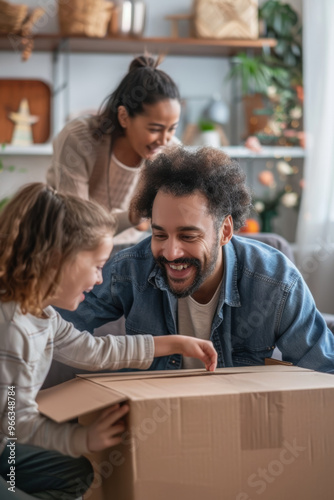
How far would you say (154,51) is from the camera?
3.82 m

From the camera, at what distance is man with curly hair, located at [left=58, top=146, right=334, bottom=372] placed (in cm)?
152

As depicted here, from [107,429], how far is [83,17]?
2791 mm

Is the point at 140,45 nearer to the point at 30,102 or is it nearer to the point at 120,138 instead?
the point at 30,102

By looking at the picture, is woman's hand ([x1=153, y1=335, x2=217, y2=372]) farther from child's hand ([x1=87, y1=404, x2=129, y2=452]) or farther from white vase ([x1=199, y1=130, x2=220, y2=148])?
white vase ([x1=199, y1=130, x2=220, y2=148])

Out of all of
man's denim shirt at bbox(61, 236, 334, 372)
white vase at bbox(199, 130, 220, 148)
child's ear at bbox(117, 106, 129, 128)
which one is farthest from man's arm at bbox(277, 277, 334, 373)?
white vase at bbox(199, 130, 220, 148)

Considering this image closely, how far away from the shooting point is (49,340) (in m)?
1.21

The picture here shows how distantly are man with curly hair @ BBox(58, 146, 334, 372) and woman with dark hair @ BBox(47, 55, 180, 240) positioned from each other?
1.55 feet

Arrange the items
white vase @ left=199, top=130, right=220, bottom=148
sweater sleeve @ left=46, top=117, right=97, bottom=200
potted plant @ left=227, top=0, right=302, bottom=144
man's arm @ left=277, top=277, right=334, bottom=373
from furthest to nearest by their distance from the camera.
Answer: potted plant @ left=227, top=0, right=302, bottom=144 < white vase @ left=199, top=130, right=220, bottom=148 < sweater sleeve @ left=46, top=117, right=97, bottom=200 < man's arm @ left=277, top=277, right=334, bottom=373

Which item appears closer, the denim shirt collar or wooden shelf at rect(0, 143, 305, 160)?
the denim shirt collar

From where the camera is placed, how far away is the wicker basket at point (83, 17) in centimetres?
346

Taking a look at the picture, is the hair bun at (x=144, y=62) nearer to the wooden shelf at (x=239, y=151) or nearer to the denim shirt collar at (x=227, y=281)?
the denim shirt collar at (x=227, y=281)

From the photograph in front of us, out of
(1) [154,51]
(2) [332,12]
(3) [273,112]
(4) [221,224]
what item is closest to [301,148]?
(3) [273,112]

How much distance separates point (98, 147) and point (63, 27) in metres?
1.52

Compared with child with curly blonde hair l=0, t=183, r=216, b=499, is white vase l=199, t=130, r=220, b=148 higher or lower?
higher
